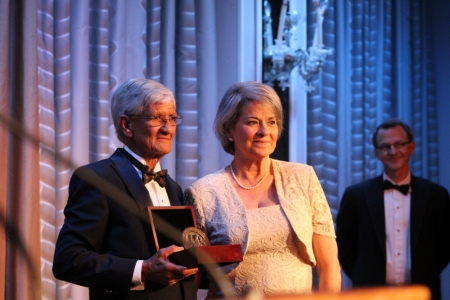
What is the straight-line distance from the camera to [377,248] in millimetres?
3242

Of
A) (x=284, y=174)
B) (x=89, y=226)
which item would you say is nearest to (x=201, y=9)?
(x=284, y=174)

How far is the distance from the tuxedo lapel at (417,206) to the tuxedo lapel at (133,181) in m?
1.72

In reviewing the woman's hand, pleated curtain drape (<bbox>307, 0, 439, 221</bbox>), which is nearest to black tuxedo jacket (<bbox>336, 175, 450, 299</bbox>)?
pleated curtain drape (<bbox>307, 0, 439, 221</bbox>)

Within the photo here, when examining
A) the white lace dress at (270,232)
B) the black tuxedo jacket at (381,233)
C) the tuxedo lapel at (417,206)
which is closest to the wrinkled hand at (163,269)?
the white lace dress at (270,232)

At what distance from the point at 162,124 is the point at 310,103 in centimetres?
209

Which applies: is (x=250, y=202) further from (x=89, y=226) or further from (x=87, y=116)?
(x=87, y=116)

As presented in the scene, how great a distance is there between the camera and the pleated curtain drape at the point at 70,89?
2.62 metres

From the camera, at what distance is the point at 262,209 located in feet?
7.32

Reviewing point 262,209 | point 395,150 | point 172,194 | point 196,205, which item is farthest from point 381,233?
point 172,194

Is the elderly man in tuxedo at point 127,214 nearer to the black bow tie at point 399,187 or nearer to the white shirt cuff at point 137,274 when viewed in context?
the white shirt cuff at point 137,274

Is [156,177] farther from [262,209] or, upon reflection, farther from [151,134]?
[262,209]

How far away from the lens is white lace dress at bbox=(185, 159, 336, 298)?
7.07 ft

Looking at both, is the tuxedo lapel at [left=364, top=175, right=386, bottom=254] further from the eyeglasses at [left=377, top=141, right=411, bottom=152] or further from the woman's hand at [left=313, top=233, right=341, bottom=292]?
the woman's hand at [left=313, top=233, right=341, bottom=292]

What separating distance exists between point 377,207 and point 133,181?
5.63ft
